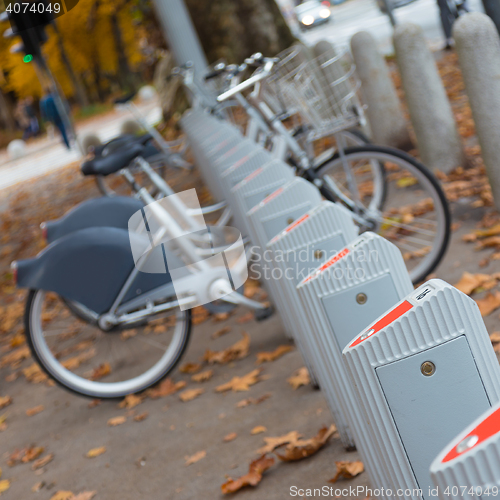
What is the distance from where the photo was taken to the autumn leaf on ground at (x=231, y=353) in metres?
4.14

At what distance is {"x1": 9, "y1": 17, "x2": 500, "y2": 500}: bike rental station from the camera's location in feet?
4.70

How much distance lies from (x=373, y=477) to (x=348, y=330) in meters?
0.43

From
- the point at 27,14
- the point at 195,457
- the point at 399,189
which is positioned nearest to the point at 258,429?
the point at 195,457

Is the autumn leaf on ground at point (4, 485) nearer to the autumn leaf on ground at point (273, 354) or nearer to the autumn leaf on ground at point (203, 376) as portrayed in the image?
the autumn leaf on ground at point (203, 376)

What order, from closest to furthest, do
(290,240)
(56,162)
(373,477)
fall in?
(373,477) → (290,240) → (56,162)

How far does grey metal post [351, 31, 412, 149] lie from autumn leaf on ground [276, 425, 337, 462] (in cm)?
416

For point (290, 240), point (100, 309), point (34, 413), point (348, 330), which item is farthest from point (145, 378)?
point (348, 330)

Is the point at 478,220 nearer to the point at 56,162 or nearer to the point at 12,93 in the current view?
the point at 56,162

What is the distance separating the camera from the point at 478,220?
15.0ft

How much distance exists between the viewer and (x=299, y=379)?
3.46m

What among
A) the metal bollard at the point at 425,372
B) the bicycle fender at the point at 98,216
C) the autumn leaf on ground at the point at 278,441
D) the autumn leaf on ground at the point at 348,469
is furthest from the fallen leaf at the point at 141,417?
the metal bollard at the point at 425,372

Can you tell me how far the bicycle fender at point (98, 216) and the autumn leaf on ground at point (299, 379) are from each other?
1453 millimetres

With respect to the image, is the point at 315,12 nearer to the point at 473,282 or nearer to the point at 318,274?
the point at 473,282

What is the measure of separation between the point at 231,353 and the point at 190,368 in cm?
27
